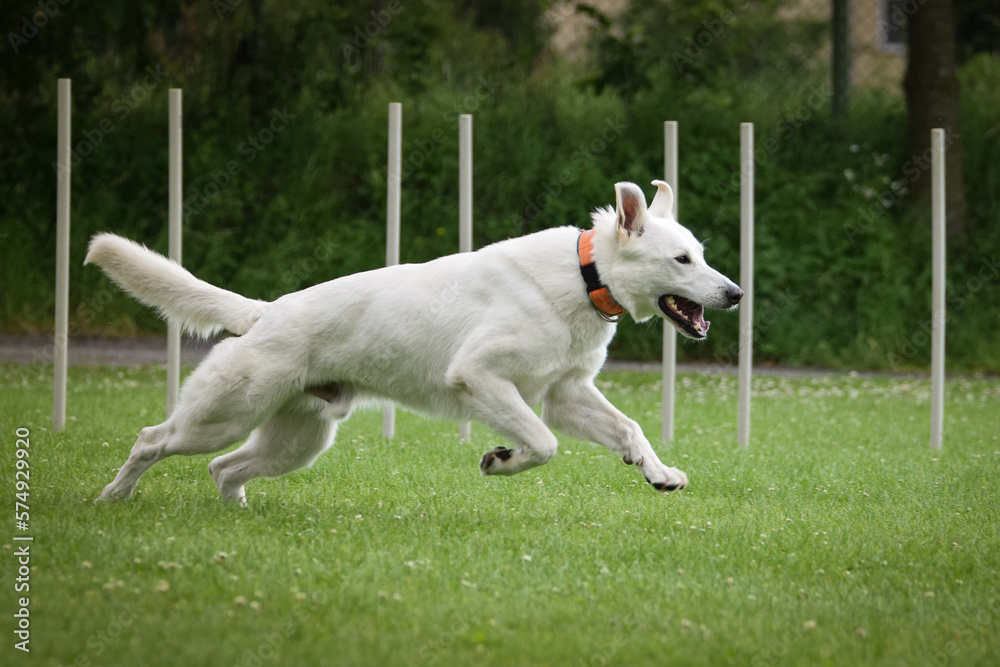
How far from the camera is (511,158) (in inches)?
545

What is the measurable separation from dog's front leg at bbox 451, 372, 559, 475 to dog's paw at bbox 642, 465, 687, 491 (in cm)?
46

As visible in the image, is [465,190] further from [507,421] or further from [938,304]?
[938,304]

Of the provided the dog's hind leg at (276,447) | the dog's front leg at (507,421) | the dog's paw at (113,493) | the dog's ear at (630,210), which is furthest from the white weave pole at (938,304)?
the dog's paw at (113,493)

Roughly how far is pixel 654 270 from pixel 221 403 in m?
2.12

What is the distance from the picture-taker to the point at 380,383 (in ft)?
17.3

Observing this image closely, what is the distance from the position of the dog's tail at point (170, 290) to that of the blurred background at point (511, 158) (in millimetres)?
7086

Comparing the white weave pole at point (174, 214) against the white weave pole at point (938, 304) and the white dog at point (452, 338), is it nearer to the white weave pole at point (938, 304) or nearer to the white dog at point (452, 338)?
the white dog at point (452, 338)

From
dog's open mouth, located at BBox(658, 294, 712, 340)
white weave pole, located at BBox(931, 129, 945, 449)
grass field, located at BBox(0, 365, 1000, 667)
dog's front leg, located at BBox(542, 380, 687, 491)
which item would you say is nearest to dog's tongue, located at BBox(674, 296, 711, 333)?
dog's open mouth, located at BBox(658, 294, 712, 340)

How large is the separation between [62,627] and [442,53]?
42.8 feet

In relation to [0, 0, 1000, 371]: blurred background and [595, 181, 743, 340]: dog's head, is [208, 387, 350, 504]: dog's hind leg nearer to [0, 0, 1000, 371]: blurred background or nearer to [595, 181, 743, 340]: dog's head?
[595, 181, 743, 340]: dog's head

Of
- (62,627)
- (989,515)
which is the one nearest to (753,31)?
(989,515)

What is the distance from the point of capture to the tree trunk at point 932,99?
12647mm

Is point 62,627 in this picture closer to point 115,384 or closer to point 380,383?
point 380,383

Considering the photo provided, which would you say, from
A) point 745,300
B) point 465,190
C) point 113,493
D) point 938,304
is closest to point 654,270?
point 745,300
